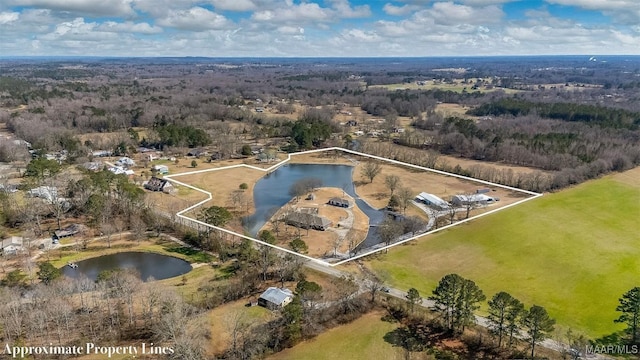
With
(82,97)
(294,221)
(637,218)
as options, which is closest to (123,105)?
(82,97)

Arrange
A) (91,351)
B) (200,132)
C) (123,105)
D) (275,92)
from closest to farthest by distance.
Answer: (91,351)
(200,132)
(123,105)
(275,92)

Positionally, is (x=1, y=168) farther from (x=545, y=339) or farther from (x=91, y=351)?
(x=545, y=339)

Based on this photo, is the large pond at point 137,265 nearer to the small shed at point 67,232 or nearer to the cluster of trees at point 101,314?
the cluster of trees at point 101,314

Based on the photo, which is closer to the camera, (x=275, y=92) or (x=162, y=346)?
(x=162, y=346)
